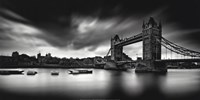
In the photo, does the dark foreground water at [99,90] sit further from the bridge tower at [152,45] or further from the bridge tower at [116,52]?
the bridge tower at [116,52]

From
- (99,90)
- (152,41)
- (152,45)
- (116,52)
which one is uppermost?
(152,41)

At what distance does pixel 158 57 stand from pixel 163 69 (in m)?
4.45

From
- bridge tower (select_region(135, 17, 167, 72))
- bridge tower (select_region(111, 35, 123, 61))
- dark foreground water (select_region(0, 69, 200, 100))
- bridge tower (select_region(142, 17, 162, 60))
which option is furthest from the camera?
bridge tower (select_region(111, 35, 123, 61))

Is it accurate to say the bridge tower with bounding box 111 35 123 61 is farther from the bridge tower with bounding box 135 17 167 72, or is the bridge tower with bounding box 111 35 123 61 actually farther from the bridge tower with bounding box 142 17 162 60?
the bridge tower with bounding box 142 17 162 60

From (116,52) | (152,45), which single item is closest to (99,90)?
(152,45)

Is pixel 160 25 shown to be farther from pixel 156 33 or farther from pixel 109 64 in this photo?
pixel 109 64

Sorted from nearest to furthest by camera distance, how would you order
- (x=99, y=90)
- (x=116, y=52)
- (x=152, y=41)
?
1. (x=99, y=90)
2. (x=152, y=41)
3. (x=116, y=52)

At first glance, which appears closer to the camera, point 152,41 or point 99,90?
point 99,90

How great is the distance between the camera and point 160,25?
46.5m

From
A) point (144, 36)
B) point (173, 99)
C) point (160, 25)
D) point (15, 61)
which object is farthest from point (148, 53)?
point (15, 61)

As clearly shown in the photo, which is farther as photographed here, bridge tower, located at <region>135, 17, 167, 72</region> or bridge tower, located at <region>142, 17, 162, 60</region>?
bridge tower, located at <region>142, 17, 162, 60</region>

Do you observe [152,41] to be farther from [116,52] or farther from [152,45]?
[116,52]

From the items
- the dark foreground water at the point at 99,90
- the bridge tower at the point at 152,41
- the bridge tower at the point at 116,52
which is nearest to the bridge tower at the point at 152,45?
the bridge tower at the point at 152,41

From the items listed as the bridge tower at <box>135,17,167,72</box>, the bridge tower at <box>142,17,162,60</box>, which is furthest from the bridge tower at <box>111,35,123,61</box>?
the bridge tower at <box>142,17,162,60</box>
